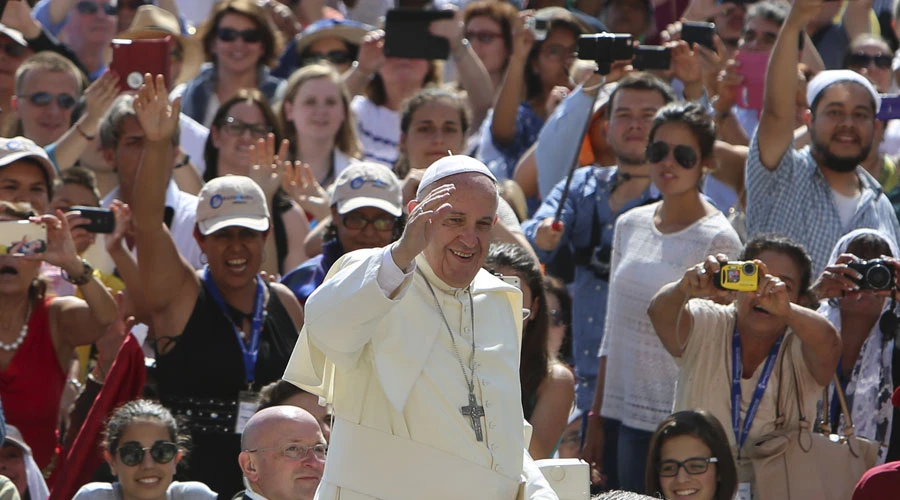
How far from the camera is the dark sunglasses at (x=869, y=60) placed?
32.4ft

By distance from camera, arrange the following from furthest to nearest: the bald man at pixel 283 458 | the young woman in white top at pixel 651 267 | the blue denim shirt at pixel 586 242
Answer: the blue denim shirt at pixel 586 242
the young woman in white top at pixel 651 267
the bald man at pixel 283 458

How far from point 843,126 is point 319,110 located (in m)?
3.23

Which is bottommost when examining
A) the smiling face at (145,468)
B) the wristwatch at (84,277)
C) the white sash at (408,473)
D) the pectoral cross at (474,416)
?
the smiling face at (145,468)

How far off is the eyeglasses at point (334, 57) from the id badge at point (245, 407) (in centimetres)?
467

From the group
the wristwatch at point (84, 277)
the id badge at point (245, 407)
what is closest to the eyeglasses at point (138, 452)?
the id badge at point (245, 407)

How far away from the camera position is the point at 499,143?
9.47 metres

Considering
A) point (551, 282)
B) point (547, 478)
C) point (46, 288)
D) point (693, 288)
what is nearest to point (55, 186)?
point (46, 288)

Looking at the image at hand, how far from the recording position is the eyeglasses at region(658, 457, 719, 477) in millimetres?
6148

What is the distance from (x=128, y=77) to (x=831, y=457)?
4.24 metres

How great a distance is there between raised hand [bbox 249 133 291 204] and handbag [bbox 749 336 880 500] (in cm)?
305

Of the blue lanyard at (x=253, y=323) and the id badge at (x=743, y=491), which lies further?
the blue lanyard at (x=253, y=323)

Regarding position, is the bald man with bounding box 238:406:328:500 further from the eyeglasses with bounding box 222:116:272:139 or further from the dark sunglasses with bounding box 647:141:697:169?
the eyeglasses with bounding box 222:116:272:139

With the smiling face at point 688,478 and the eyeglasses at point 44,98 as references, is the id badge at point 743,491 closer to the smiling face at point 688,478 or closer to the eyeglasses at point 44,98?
the smiling face at point 688,478

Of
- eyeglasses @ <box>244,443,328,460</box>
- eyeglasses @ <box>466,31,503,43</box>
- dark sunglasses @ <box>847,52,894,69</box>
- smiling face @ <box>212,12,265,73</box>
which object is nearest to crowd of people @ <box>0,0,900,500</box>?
eyeglasses @ <box>244,443,328,460</box>
